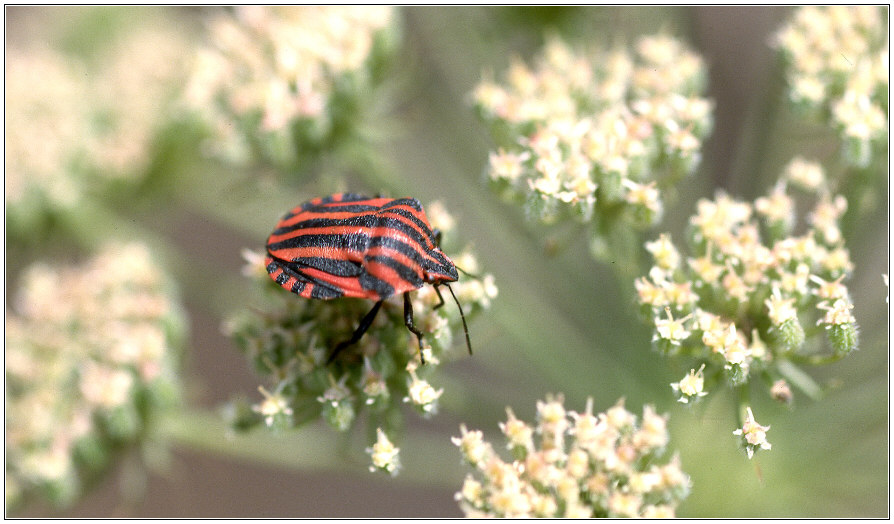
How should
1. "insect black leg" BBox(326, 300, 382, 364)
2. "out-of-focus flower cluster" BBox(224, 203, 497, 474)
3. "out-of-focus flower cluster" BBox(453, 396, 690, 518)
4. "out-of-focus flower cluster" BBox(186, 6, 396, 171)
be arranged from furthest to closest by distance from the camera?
1. "out-of-focus flower cluster" BBox(186, 6, 396, 171)
2. "out-of-focus flower cluster" BBox(224, 203, 497, 474)
3. "insect black leg" BBox(326, 300, 382, 364)
4. "out-of-focus flower cluster" BBox(453, 396, 690, 518)

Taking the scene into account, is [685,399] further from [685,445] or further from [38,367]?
[38,367]

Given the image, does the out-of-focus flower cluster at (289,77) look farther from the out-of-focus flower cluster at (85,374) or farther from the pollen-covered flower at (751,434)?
the pollen-covered flower at (751,434)

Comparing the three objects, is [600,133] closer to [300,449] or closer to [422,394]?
[422,394]

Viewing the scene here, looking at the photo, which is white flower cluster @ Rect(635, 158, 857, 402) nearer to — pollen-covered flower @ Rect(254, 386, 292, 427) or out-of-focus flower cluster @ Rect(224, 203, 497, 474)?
out-of-focus flower cluster @ Rect(224, 203, 497, 474)

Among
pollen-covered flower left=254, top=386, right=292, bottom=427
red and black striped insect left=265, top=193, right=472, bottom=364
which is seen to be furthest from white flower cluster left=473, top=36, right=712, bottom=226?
pollen-covered flower left=254, top=386, right=292, bottom=427

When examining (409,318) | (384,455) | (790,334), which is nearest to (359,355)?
(409,318)

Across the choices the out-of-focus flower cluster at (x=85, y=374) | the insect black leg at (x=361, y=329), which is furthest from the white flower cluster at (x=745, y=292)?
the out-of-focus flower cluster at (x=85, y=374)

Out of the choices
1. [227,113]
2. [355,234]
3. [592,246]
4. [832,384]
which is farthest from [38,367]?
[832,384]
